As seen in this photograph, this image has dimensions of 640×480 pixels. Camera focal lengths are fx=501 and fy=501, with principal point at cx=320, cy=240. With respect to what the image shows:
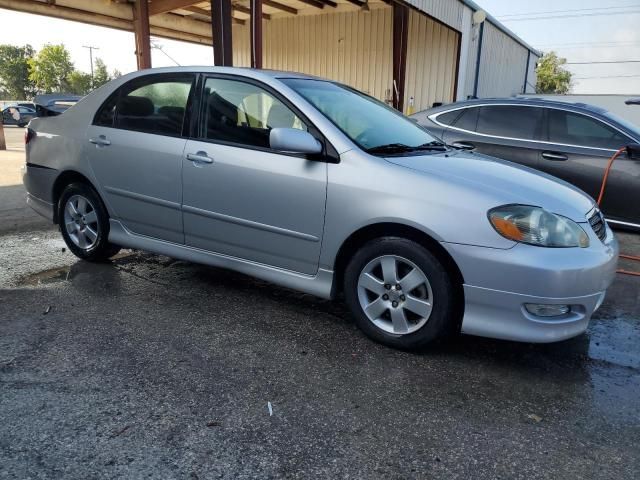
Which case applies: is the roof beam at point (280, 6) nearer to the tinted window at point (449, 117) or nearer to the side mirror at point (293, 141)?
the tinted window at point (449, 117)

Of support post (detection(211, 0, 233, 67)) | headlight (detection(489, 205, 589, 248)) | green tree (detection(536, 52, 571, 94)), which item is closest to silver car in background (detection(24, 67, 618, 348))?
headlight (detection(489, 205, 589, 248))

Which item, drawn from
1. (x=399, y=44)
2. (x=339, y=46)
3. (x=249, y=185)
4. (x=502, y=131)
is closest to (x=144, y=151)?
(x=249, y=185)

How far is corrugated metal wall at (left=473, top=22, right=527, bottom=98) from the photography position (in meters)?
15.7

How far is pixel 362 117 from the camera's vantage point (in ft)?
11.3

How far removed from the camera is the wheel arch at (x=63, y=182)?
13.5ft

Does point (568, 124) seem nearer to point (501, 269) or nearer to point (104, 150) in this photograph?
point (501, 269)

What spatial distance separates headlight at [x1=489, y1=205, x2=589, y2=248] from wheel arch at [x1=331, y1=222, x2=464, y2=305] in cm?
31

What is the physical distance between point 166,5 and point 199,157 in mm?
10224

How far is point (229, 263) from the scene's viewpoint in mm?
3463

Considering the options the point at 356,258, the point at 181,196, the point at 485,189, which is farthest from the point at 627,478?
the point at 181,196

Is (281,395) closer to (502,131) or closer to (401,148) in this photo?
(401,148)

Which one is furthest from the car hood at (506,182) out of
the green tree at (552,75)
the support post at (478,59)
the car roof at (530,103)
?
the green tree at (552,75)

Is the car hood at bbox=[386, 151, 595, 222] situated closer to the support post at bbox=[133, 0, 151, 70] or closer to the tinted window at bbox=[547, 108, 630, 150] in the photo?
the tinted window at bbox=[547, 108, 630, 150]

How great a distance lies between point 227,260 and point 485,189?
1.77 m
